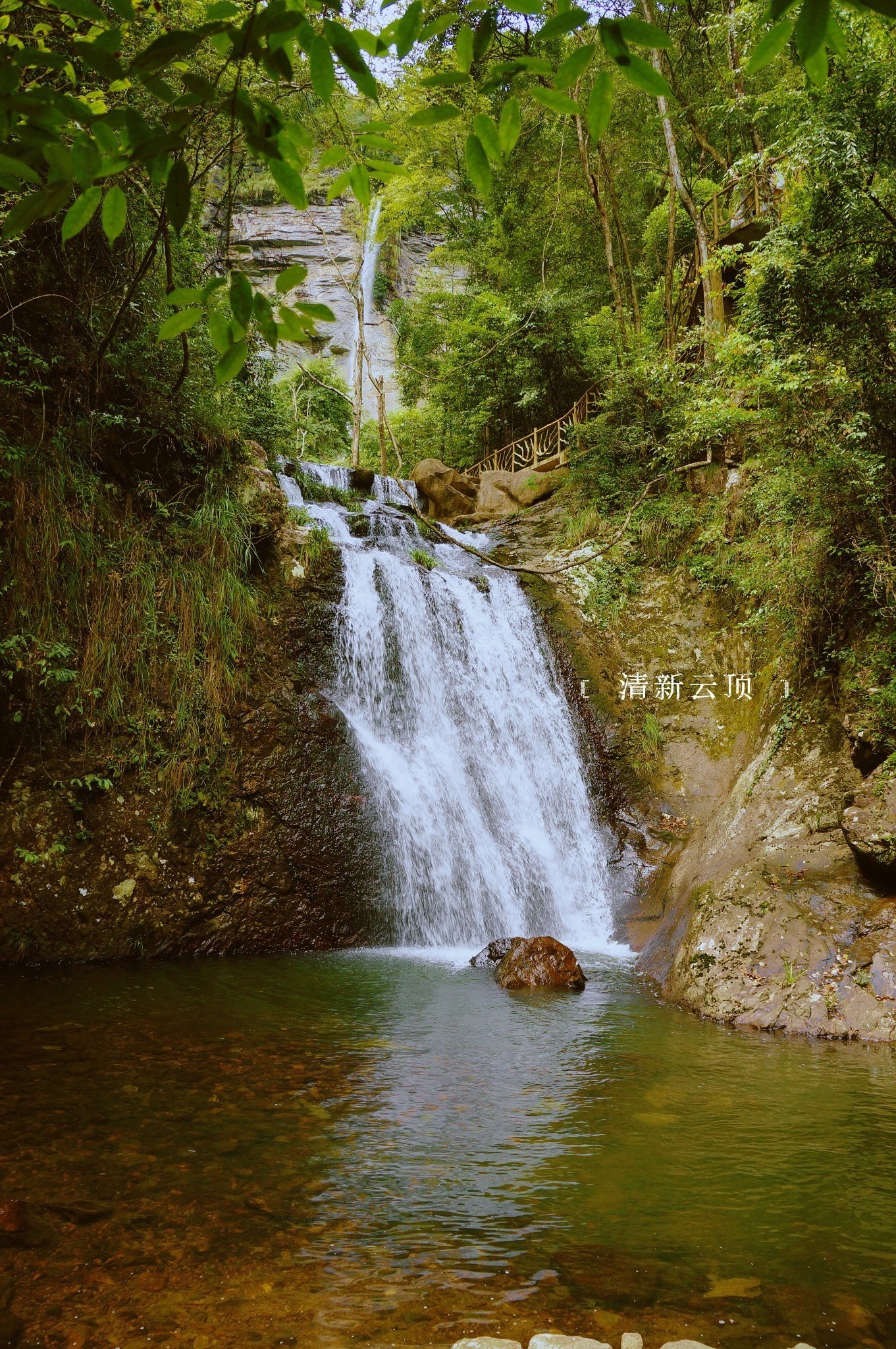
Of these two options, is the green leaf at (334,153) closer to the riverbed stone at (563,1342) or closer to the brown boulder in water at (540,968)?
the riverbed stone at (563,1342)

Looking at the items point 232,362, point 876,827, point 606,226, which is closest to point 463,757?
point 876,827

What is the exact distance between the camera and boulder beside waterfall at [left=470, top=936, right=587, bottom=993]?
5.63 meters

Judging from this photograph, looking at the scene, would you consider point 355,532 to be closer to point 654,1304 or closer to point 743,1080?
point 743,1080

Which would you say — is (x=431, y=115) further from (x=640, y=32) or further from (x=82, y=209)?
(x=82, y=209)

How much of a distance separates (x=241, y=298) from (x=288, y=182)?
242 mm

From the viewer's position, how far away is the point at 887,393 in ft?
20.6

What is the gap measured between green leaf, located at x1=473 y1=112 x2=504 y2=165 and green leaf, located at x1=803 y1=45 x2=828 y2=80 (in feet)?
1.62

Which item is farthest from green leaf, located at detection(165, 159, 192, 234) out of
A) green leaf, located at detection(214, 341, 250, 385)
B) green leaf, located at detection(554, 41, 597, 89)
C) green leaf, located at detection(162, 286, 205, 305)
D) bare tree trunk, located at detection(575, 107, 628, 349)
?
bare tree trunk, located at detection(575, 107, 628, 349)

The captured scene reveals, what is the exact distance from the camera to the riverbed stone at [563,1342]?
5.70 ft

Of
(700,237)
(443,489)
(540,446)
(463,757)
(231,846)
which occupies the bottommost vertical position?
(231,846)

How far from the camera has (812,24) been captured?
1108mm

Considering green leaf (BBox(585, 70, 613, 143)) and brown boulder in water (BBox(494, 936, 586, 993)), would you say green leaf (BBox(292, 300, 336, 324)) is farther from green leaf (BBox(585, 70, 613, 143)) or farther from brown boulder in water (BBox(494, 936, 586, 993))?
brown boulder in water (BBox(494, 936, 586, 993))

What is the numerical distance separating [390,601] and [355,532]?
2297mm

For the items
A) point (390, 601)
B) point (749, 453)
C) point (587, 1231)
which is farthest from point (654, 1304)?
point (749, 453)
